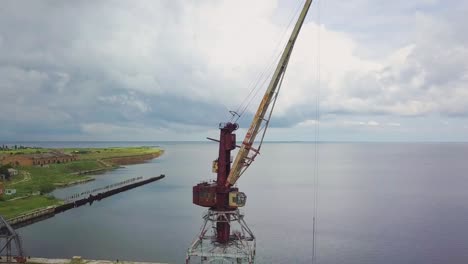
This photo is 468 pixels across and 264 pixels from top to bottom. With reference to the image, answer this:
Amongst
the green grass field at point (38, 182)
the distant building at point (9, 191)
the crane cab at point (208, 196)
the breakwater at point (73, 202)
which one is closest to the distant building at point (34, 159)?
the green grass field at point (38, 182)

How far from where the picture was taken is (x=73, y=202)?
8181cm

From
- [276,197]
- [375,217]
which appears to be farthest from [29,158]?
[375,217]

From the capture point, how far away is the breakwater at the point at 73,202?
63.7m

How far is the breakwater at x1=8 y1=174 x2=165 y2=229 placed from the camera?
6367 cm

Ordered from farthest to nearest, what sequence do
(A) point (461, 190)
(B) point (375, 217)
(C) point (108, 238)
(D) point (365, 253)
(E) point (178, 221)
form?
1. (A) point (461, 190)
2. (B) point (375, 217)
3. (E) point (178, 221)
4. (C) point (108, 238)
5. (D) point (365, 253)

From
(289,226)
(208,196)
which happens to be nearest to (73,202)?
(289,226)

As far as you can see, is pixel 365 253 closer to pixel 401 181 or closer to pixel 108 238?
pixel 108 238

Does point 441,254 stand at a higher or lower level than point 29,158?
lower

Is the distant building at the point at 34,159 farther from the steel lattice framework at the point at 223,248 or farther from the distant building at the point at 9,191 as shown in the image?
the steel lattice framework at the point at 223,248

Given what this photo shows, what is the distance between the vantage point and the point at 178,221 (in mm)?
72812

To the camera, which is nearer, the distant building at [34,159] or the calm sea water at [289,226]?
the calm sea water at [289,226]

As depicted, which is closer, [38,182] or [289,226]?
[289,226]

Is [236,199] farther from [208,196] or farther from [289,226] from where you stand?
[289,226]

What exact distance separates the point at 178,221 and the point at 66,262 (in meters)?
35.7
